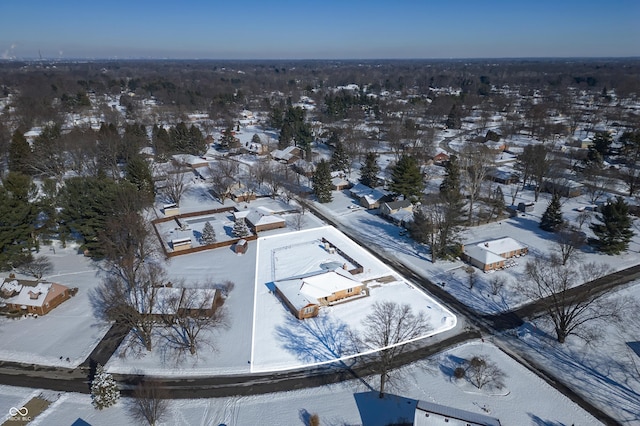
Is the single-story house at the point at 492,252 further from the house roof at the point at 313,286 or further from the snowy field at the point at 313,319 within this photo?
the house roof at the point at 313,286

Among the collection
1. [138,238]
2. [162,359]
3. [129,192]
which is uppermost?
[129,192]

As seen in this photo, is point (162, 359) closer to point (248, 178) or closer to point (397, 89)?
point (248, 178)

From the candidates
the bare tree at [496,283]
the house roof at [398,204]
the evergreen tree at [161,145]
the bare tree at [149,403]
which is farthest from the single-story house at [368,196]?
the bare tree at [149,403]

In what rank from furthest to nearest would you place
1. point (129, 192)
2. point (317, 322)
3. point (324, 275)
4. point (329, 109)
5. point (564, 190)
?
point (329, 109) < point (564, 190) < point (129, 192) < point (324, 275) < point (317, 322)

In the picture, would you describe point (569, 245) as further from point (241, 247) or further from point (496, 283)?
point (241, 247)

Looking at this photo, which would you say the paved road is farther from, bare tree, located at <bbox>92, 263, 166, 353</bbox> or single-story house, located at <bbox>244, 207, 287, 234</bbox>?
single-story house, located at <bbox>244, 207, 287, 234</bbox>

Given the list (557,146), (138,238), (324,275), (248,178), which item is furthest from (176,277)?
(557,146)

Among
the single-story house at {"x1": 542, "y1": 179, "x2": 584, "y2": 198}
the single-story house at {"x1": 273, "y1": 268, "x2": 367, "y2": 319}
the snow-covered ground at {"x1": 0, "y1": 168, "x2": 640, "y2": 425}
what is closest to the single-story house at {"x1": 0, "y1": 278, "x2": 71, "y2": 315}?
the snow-covered ground at {"x1": 0, "y1": 168, "x2": 640, "y2": 425}

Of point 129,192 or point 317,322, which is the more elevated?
point 129,192
